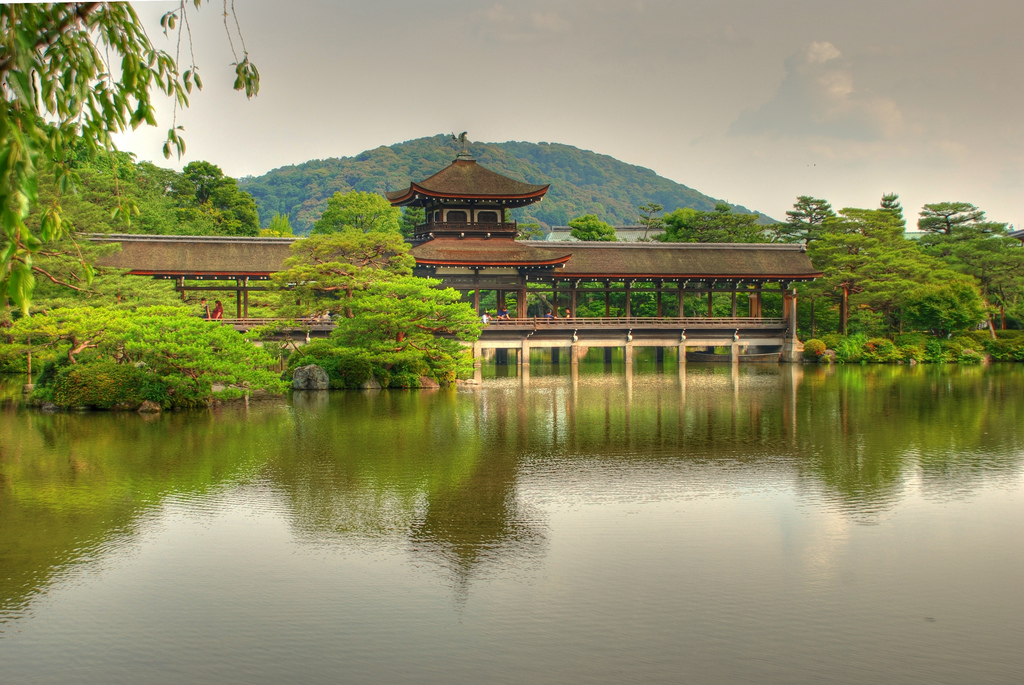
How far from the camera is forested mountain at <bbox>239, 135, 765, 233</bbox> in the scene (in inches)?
4482

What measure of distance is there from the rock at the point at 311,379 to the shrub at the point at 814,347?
21987 mm

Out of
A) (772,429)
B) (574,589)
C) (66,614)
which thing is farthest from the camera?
(772,429)

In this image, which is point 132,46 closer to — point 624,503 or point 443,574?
point 443,574

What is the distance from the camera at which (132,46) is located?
5.26 metres

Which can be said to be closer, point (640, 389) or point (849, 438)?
point (849, 438)

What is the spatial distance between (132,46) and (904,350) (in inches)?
1409

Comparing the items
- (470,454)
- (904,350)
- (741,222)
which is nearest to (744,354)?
(904,350)

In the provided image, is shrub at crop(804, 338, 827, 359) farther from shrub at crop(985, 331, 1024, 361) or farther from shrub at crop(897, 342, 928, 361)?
shrub at crop(985, 331, 1024, 361)

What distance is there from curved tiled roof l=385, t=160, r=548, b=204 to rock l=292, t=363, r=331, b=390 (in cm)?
1132

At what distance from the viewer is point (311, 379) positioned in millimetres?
23859

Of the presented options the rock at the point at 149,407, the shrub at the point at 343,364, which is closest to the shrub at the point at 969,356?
the shrub at the point at 343,364

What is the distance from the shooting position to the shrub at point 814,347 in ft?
118

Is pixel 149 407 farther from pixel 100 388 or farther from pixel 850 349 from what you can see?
pixel 850 349

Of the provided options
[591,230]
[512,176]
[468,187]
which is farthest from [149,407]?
[512,176]
